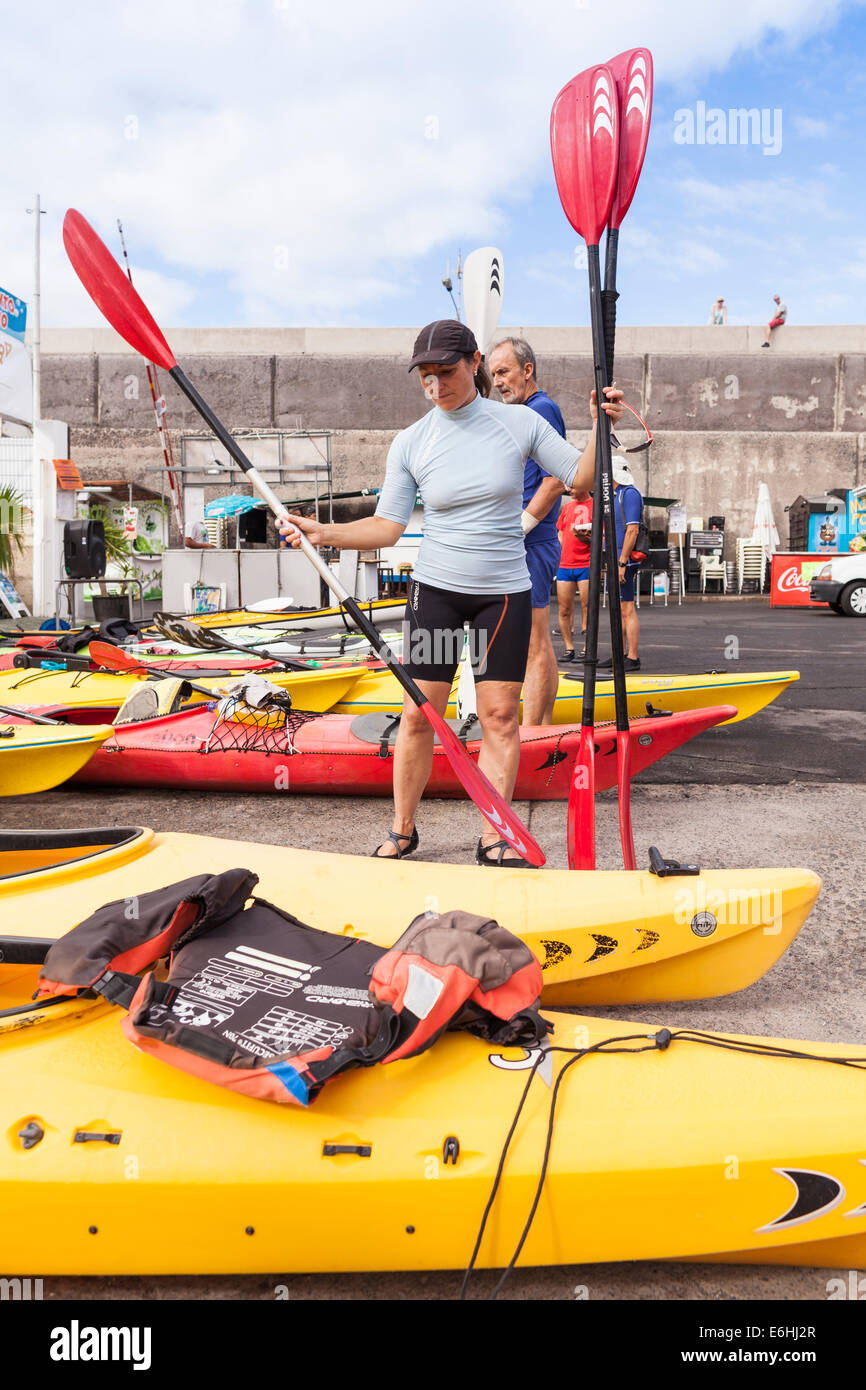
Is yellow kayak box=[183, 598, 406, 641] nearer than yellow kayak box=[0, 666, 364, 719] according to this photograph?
No

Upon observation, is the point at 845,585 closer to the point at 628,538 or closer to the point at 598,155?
the point at 628,538

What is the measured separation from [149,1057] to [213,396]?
72.8 feet

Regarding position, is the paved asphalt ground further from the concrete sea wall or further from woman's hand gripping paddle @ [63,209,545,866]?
the concrete sea wall

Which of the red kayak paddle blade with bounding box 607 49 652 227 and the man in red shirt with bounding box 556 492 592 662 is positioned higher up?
the red kayak paddle blade with bounding box 607 49 652 227

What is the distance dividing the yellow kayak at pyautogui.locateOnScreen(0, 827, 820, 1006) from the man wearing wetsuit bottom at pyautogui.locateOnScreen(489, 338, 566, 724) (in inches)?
71.6

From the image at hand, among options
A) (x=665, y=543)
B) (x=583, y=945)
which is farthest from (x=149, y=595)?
(x=583, y=945)

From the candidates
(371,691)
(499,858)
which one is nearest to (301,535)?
(499,858)

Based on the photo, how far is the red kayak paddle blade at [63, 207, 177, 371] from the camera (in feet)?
9.98

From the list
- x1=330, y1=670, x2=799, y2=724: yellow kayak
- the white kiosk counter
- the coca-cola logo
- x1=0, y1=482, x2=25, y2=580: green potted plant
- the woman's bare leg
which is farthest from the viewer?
the coca-cola logo

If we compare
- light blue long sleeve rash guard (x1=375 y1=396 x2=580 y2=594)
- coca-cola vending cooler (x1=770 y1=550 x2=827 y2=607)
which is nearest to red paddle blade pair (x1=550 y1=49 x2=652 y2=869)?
light blue long sleeve rash guard (x1=375 y1=396 x2=580 y2=594)

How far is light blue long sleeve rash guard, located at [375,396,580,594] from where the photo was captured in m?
2.98

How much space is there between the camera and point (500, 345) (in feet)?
13.1

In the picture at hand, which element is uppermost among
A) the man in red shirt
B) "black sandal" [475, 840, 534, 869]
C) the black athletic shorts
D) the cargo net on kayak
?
the man in red shirt

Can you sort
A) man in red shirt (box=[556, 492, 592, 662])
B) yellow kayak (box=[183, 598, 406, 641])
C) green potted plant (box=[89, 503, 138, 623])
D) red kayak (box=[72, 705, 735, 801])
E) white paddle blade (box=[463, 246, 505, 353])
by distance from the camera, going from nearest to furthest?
1. red kayak (box=[72, 705, 735, 801])
2. white paddle blade (box=[463, 246, 505, 353])
3. man in red shirt (box=[556, 492, 592, 662])
4. yellow kayak (box=[183, 598, 406, 641])
5. green potted plant (box=[89, 503, 138, 623])
